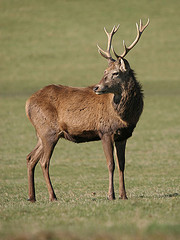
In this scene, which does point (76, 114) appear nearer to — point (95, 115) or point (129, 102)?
point (95, 115)

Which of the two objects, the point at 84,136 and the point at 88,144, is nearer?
the point at 84,136

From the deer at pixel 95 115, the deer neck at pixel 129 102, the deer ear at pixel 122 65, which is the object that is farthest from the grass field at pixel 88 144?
the deer ear at pixel 122 65

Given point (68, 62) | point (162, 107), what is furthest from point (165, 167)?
point (68, 62)

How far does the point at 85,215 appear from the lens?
706 centimetres

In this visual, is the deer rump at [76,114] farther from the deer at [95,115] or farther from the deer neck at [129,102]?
the deer neck at [129,102]

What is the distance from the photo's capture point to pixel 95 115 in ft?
32.2

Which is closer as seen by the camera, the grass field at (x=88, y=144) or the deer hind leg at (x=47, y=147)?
the grass field at (x=88, y=144)

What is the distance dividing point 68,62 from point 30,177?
38.8 meters

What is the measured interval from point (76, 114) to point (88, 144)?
1156cm

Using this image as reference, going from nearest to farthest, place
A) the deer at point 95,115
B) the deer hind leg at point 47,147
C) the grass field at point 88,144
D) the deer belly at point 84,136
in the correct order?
the grass field at point 88,144 → the deer at point 95,115 → the deer belly at point 84,136 → the deer hind leg at point 47,147

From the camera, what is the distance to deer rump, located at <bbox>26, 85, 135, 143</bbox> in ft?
31.4

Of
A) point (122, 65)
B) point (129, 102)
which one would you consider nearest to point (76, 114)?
point (129, 102)

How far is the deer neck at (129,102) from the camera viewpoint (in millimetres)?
9594

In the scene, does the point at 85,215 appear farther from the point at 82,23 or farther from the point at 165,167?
the point at 82,23
